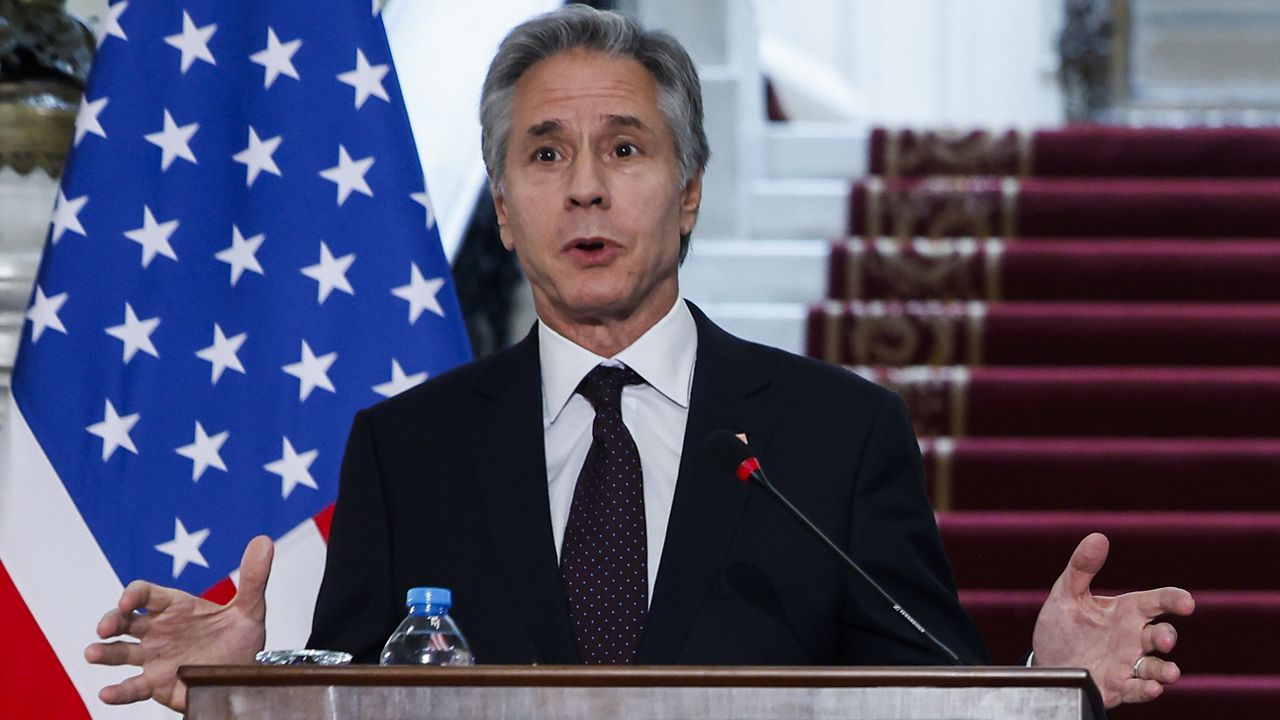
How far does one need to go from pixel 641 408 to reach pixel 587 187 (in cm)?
24

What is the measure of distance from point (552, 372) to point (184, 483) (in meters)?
0.62

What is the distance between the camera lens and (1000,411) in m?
4.38

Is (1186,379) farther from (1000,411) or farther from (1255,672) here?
(1255,672)

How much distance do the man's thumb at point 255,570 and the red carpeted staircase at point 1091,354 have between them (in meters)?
2.21

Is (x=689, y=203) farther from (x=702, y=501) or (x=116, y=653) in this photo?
(x=116, y=653)

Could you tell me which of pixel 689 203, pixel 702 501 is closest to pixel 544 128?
pixel 689 203

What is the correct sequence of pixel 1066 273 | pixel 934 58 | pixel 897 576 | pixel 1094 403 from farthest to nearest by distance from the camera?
pixel 934 58, pixel 1066 273, pixel 1094 403, pixel 897 576

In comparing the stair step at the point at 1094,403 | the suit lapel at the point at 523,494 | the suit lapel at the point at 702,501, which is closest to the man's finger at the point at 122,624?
the suit lapel at the point at 523,494

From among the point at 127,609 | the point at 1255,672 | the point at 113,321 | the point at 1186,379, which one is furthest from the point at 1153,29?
the point at 127,609

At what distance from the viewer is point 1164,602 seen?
5.58 feet

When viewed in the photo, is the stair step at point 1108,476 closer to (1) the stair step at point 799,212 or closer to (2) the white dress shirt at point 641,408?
(1) the stair step at point 799,212

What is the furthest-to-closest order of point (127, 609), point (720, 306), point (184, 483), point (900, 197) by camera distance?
point (900, 197)
point (720, 306)
point (184, 483)
point (127, 609)

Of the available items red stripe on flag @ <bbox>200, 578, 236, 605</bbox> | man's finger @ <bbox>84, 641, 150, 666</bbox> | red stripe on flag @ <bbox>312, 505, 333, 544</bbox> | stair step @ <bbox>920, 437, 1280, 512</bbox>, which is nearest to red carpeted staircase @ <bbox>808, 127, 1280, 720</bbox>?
stair step @ <bbox>920, 437, 1280, 512</bbox>

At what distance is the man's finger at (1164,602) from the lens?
1664mm
